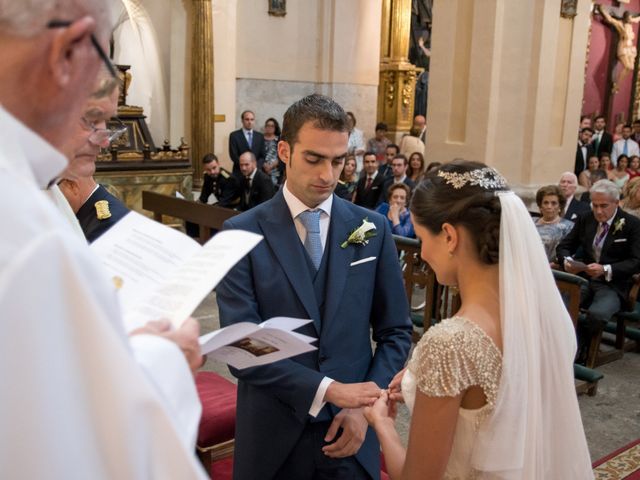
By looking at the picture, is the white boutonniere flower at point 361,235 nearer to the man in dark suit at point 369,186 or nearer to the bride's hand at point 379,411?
the bride's hand at point 379,411

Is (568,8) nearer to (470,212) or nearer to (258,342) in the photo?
(470,212)

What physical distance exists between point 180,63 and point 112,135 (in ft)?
27.6

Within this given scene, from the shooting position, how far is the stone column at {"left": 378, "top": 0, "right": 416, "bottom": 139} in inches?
598

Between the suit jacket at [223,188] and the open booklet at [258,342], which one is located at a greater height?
the open booklet at [258,342]

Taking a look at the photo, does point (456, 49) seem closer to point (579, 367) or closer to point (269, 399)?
point (579, 367)

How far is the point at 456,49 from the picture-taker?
8039mm

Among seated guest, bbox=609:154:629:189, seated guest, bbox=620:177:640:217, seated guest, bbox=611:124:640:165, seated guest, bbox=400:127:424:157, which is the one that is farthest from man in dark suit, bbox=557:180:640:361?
seated guest, bbox=611:124:640:165

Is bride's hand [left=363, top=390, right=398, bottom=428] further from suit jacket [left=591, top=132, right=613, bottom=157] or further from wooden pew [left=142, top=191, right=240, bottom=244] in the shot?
suit jacket [left=591, top=132, right=613, bottom=157]

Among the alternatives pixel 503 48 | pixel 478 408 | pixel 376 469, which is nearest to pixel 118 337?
pixel 478 408

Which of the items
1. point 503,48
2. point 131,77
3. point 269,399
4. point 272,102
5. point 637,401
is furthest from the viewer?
point 272,102

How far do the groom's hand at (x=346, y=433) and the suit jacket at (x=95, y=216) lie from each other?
949mm

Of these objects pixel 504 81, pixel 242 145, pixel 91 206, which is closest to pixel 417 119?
pixel 242 145

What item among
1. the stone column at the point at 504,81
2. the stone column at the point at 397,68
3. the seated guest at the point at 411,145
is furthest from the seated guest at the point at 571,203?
the stone column at the point at 397,68

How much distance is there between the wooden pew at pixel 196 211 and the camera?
5957mm
